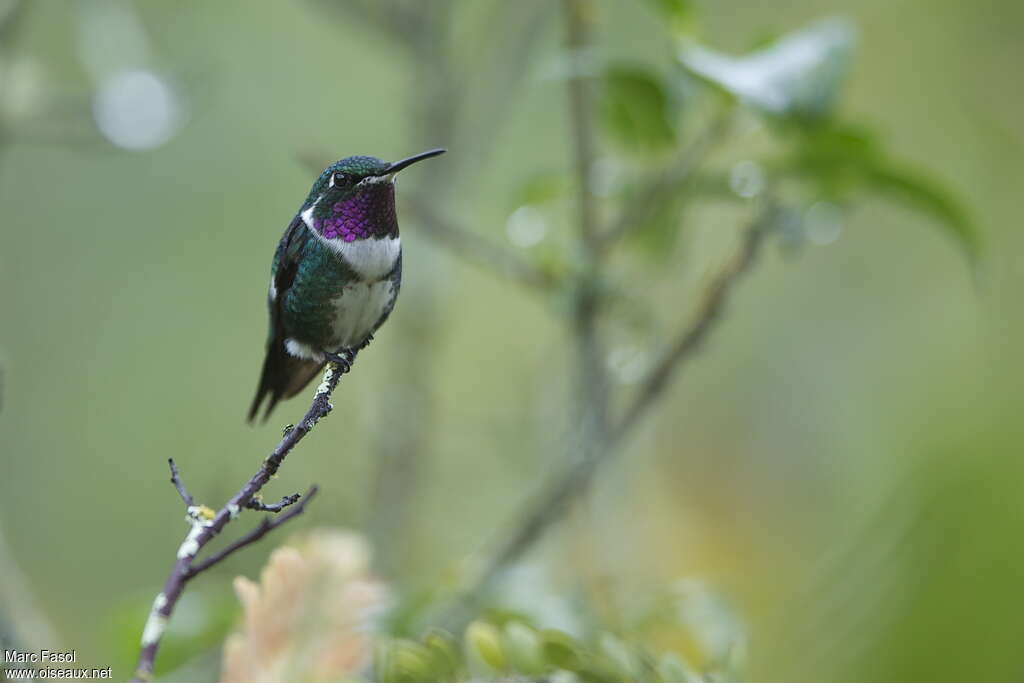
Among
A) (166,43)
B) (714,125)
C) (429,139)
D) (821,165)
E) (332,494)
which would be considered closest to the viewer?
(821,165)

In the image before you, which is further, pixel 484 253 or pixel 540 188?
pixel 540 188

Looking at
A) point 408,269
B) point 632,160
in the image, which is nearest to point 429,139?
point 408,269

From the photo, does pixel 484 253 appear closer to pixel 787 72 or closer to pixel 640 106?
pixel 640 106

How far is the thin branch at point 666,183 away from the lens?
48.0 inches

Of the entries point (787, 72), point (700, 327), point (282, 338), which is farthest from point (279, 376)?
point (787, 72)

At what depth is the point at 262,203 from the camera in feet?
8.02

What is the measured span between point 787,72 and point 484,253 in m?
0.38

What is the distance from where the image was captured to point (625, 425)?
1.00m

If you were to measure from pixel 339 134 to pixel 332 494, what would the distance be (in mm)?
1605

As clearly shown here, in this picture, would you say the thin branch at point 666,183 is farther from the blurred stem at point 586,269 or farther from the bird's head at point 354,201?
the bird's head at point 354,201

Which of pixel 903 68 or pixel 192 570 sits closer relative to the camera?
pixel 192 570

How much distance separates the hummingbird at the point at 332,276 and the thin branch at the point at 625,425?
492 mm

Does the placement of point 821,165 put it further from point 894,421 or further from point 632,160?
point 894,421

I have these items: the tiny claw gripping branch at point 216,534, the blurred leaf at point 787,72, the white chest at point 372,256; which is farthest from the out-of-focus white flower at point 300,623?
the blurred leaf at point 787,72
